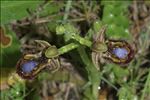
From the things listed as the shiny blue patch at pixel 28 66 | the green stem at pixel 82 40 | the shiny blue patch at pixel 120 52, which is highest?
the green stem at pixel 82 40

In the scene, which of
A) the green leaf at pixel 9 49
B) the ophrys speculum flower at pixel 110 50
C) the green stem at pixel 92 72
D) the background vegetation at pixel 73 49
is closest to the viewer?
the ophrys speculum flower at pixel 110 50

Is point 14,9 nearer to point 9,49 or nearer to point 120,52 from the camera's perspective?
point 9,49

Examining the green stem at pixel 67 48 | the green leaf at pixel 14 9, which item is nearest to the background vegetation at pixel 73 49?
the green leaf at pixel 14 9

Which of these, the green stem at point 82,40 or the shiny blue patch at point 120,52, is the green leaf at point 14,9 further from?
the shiny blue patch at point 120,52

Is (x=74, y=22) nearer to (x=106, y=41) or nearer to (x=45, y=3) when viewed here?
(x=45, y=3)

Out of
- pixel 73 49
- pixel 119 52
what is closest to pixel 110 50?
pixel 119 52

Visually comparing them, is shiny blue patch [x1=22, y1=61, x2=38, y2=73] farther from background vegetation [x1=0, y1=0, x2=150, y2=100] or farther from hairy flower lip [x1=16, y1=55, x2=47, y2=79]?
background vegetation [x1=0, y1=0, x2=150, y2=100]

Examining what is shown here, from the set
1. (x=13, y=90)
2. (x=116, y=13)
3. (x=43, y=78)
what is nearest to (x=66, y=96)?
(x=43, y=78)
